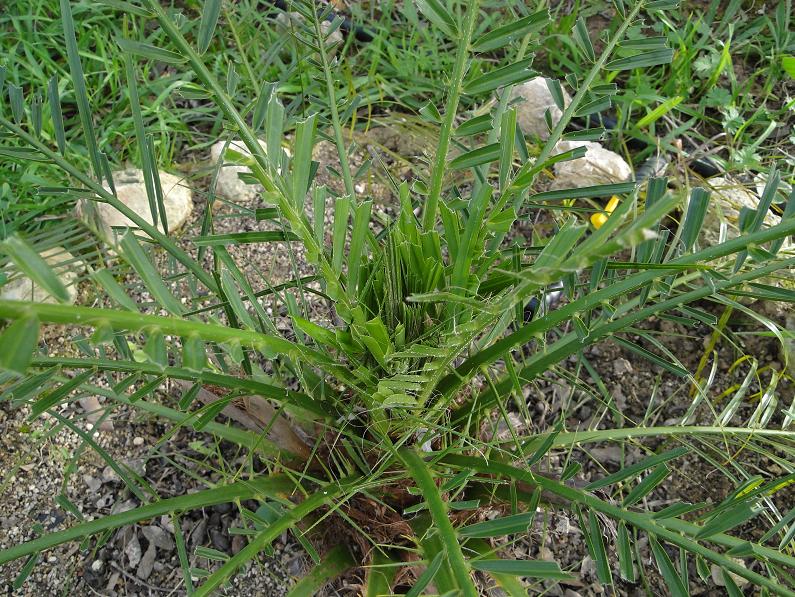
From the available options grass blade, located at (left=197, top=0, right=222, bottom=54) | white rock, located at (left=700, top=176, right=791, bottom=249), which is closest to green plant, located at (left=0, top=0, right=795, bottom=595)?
grass blade, located at (left=197, top=0, right=222, bottom=54)

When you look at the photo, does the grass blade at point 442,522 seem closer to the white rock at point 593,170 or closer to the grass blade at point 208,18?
the grass blade at point 208,18

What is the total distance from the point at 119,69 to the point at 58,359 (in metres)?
1.00

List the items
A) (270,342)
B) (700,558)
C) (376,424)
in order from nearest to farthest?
(270,342) → (700,558) → (376,424)

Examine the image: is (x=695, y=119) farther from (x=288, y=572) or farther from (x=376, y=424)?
(x=288, y=572)

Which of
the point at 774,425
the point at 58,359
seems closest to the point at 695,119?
the point at 774,425

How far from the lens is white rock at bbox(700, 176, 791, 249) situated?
48.1 inches

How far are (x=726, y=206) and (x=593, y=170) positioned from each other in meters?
0.24

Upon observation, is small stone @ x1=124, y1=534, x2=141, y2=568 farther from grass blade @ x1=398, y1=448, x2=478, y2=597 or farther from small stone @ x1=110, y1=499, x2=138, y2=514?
grass blade @ x1=398, y1=448, x2=478, y2=597

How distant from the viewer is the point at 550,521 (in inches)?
40.2

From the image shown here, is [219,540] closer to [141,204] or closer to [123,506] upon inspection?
[123,506]

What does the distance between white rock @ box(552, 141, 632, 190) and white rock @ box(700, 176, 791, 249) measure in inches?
6.1

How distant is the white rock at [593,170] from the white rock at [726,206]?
0.15m

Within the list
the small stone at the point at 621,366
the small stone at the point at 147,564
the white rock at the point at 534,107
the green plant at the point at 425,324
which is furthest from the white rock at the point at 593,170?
the small stone at the point at 147,564

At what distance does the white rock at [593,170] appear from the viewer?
1301mm
